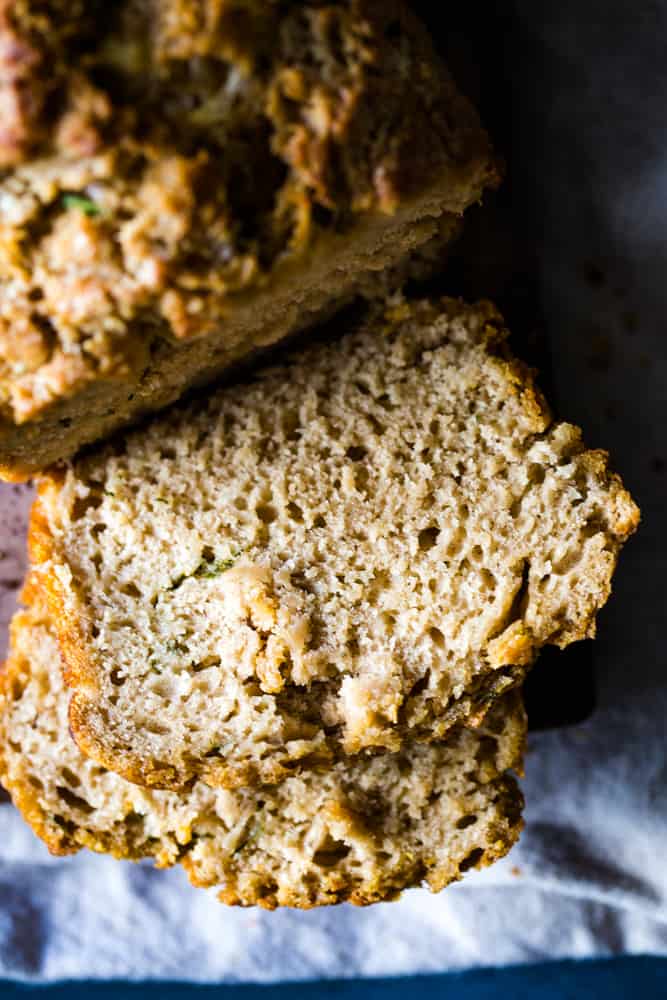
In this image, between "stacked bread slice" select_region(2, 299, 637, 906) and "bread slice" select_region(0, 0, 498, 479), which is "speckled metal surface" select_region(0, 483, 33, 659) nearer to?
"stacked bread slice" select_region(2, 299, 637, 906)

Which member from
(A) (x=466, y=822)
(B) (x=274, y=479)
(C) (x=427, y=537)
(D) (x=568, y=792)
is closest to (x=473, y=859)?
(A) (x=466, y=822)

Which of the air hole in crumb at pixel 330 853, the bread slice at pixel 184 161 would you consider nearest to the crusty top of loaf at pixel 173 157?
the bread slice at pixel 184 161

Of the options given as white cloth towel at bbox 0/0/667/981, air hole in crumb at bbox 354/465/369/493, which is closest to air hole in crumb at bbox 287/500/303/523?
air hole in crumb at bbox 354/465/369/493

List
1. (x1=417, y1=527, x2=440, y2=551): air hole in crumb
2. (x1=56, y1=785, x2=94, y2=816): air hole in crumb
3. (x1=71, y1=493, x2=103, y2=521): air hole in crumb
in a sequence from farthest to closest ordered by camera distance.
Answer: (x1=56, y1=785, x2=94, y2=816): air hole in crumb < (x1=71, y1=493, x2=103, y2=521): air hole in crumb < (x1=417, y1=527, x2=440, y2=551): air hole in crumb

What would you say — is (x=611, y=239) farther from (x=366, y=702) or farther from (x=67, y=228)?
(x=67, y=228)

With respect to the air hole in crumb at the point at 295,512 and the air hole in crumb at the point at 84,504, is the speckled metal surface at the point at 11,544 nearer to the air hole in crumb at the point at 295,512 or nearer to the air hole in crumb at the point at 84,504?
the air hole in crumb at the point at 84,504

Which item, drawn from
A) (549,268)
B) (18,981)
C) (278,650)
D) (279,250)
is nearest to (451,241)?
(549,268)

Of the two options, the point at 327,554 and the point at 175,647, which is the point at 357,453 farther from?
the point at 175,647
